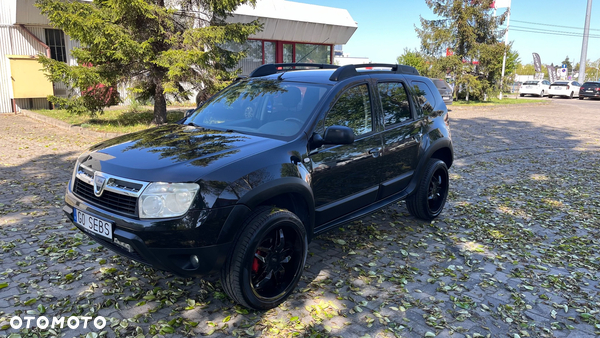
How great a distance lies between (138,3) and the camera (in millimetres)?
10531

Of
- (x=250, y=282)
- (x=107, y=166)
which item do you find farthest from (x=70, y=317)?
(x=250, y=282)

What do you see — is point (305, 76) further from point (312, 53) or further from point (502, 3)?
point (502, 3)

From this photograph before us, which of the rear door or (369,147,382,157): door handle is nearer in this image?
(369,147,382,157): door handle

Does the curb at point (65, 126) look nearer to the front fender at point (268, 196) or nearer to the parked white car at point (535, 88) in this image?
the front fender at point (268, 196)

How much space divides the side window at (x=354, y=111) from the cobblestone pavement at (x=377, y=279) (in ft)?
4.53

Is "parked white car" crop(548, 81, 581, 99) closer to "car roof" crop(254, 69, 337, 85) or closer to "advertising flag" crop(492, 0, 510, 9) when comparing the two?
"advertising flag" crop(492, 0, 510, 9)

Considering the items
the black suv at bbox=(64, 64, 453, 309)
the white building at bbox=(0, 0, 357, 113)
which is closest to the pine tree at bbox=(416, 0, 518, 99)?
the white building at bbox=(0, 0, 357, 113)

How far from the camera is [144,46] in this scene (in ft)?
35.2

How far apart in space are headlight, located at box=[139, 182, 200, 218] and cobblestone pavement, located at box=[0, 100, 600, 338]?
886 mm

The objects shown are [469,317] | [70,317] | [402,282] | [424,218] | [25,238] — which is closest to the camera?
[70,317]

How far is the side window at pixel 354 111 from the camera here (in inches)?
160

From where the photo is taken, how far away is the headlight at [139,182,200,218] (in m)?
2.94

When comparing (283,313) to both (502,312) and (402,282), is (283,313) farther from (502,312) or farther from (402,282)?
(502,312)

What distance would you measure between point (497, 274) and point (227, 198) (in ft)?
9.42
